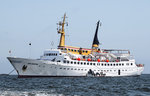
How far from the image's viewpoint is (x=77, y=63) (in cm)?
5709

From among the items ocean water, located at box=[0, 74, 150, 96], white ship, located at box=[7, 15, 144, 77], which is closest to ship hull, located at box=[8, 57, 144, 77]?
white ship, located at box=[7, 15, 144, 77]

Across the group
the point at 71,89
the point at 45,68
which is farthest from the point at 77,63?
the point at 71,89

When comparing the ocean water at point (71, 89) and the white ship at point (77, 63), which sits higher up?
the white ship at point (77, 63)

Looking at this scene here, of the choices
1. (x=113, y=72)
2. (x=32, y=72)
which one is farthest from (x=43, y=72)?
(x=113, y=72)

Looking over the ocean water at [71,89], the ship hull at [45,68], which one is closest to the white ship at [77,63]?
the ship hull at [45,68]

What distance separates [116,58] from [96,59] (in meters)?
6.24

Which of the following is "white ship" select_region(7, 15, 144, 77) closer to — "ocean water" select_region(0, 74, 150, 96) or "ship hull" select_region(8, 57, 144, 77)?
"ship hull" select_region(8, 57, 144, 77)

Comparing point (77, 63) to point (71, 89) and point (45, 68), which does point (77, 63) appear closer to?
point (45, 68)

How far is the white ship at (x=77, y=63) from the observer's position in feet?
169

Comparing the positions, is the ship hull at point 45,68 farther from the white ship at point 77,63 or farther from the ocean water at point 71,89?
the ocean water at point 71,89

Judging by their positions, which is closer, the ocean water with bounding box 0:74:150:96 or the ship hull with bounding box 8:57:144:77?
the ocean water with bounding box 0:74:150:96

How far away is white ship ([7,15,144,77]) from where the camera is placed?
51.7 meters

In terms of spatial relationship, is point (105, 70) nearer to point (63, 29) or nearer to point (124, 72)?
point (124, 72)

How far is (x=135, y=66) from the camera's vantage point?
221 feet
